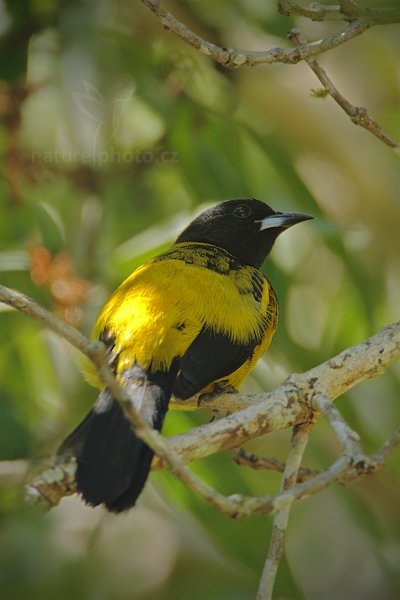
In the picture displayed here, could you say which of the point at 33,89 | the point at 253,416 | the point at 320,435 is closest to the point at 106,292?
the point at 33,89

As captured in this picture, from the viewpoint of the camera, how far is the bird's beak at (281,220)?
16.3ft

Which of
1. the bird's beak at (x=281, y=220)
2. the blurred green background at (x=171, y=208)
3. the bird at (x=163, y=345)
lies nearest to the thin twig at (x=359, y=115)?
the bird at (x=163, y=345)

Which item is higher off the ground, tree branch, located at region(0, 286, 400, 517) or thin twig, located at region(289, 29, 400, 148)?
thin twig, located at region(289, 29, 400, 148)

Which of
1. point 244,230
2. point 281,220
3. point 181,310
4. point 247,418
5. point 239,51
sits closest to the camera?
point 247,418

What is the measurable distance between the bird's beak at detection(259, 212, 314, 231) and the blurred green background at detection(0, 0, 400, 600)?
0.56 feet

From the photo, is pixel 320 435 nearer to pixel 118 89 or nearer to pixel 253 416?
pixel 118 89

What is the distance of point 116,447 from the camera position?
3160 mm

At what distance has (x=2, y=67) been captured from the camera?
5.68 metres

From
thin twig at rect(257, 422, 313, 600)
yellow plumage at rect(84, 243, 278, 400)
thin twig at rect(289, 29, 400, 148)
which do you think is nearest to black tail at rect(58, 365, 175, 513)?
yellow plumage at rect(84, 243, 278, 400)

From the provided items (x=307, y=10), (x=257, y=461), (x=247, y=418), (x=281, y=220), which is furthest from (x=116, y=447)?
(x=281, y=220)

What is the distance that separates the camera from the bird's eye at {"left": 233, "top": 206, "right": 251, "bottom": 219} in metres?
5.17

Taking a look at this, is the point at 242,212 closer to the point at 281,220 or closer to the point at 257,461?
the point at 281,220

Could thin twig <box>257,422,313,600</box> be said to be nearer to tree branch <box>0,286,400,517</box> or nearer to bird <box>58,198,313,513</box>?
tree branch <box>0,286,400,517</box>

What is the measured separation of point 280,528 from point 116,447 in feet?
2.14
